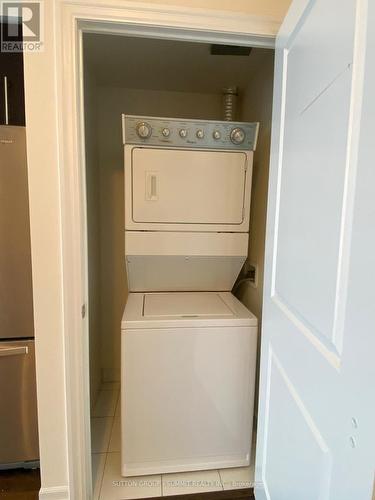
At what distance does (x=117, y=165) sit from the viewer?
236 centimetres

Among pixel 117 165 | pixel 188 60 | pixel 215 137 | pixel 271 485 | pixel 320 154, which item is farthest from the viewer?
pixel 117 165

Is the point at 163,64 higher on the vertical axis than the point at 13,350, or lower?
higher

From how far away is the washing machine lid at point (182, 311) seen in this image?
154cm

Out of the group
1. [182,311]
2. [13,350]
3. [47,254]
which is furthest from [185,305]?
[13,350]

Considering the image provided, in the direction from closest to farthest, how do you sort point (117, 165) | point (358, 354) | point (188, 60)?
point (358, 354), point (188, 60), point (117, 165)

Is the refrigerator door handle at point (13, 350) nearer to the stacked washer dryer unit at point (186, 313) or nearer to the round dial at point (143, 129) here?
the stacked washer dryer unit at point (186, 313)

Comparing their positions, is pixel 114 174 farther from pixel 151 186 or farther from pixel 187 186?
pixel 187 186

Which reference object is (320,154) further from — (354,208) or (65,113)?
(65,113)

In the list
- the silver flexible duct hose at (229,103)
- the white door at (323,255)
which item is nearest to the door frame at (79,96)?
the white door at (323,255)

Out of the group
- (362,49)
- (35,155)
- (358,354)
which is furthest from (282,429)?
(35,155)

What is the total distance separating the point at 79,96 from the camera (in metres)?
1.22

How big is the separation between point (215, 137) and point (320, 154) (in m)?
0.99

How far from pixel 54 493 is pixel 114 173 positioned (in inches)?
80.1

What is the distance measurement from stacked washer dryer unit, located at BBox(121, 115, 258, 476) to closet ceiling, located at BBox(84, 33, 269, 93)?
48 cm
